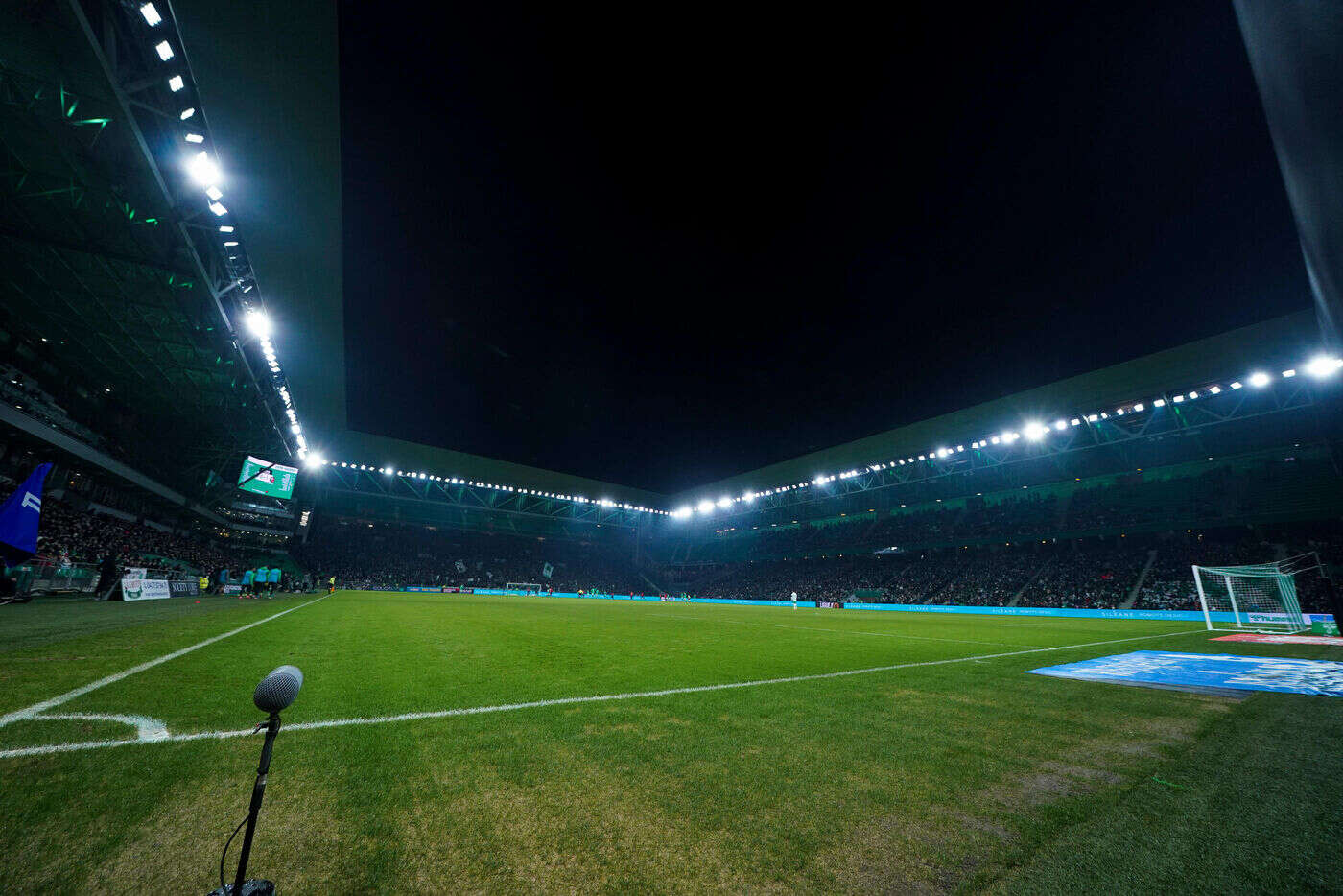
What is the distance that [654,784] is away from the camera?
99.7 inches

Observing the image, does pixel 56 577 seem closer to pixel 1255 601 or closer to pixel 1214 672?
pixel 1214 672

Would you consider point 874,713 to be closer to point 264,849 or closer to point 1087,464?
point 264,849

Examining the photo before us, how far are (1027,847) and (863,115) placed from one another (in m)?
11.7

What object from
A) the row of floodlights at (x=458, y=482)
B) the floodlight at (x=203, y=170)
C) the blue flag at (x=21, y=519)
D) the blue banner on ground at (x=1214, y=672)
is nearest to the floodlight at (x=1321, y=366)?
the blue banner on ground at (x=1214, y=672)

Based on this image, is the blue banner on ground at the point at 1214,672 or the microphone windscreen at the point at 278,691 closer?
the microphone windscreen at the point at 278,691

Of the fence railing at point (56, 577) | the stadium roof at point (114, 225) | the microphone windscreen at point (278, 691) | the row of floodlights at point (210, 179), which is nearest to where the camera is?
the microphone windscreen at point (278, 691)

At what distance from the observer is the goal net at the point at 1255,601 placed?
15.3 m

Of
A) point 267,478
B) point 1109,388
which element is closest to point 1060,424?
point 1109,388

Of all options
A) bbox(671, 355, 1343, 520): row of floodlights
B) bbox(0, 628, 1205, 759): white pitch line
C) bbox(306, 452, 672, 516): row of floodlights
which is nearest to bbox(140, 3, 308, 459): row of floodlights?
bbox(0, 628, 1205, 759): white pitch line

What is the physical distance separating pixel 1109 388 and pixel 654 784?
102ft

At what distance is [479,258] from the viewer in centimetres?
1444

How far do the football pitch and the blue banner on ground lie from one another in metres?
0.74

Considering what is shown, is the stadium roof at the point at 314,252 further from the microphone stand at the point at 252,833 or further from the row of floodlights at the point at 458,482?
the microphone stand at the point at 252,833

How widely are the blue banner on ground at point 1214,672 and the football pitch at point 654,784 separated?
740 mm
